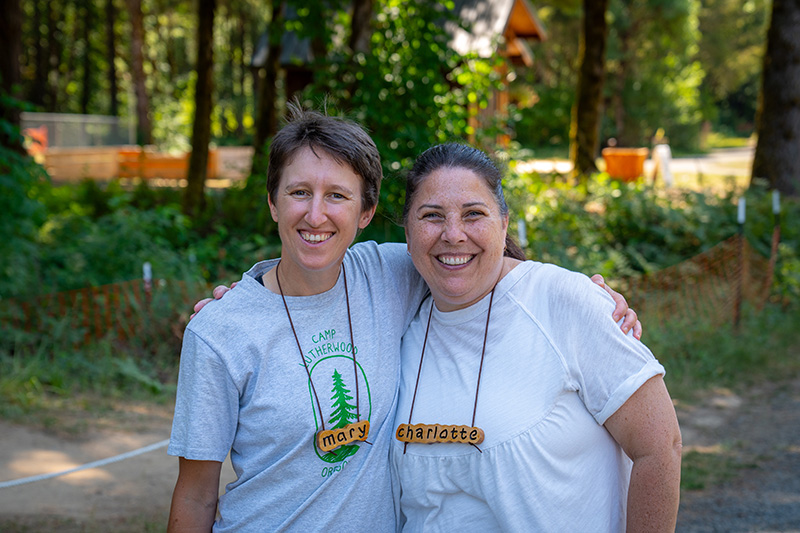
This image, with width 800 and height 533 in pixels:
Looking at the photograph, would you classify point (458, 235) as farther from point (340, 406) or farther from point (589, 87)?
point (589, 87)

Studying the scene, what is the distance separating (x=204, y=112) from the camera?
40.8 feet

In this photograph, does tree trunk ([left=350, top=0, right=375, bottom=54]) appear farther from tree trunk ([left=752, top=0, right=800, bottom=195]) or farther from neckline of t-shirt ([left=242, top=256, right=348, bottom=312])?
tree trunk ([left=752, top=0, right=800, bottom=195])

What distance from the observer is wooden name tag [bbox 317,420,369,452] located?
2164mm

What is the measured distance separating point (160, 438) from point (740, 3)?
144ft

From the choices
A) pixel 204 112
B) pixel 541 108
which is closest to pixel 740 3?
pixel 541 108

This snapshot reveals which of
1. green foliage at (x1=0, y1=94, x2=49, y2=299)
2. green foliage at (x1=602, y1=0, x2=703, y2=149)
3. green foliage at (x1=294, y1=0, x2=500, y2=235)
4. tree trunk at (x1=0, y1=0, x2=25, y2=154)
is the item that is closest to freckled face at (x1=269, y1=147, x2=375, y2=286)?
green foliage at (x1=294, y1=0, x2=500, y2=235)

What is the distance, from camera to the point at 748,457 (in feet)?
18.1

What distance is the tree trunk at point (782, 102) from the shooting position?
1161 cm

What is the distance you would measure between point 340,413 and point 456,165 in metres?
0.84

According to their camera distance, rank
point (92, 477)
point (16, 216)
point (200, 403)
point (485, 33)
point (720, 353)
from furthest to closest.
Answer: point (485, 33) < point (720, 353) < point (16, 216) < point (92, 477) < point (200, 403)

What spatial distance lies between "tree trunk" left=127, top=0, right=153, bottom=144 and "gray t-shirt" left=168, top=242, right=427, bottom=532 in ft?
101

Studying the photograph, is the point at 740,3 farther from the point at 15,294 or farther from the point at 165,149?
the point at 15,294

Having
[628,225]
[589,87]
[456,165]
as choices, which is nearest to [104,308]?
[456,165]

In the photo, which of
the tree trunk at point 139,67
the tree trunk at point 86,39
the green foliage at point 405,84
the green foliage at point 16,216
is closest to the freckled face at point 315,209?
the green foliage at point 405,84
